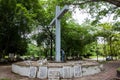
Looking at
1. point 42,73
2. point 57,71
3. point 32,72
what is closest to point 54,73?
point 57,71

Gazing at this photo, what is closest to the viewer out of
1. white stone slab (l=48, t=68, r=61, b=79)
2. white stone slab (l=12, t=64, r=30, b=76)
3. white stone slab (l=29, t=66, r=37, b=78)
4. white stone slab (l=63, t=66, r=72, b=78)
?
white stone slab (l=48, t=68, r=61, b=79)

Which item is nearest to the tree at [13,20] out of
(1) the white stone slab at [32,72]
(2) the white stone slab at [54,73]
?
(1) the white stone slab at [32,72]

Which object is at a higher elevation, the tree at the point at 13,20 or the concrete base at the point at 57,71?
the tree at the point at 13,20

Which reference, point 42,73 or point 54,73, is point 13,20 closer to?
point 42,73

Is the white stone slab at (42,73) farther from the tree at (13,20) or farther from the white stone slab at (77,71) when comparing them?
the tree at (13,20)

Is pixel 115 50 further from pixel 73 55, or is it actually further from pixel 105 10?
pixel 105 10

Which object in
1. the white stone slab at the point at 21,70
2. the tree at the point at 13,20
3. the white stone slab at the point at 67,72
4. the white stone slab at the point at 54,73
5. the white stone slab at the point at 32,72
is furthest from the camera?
the tree at the point at 13,20

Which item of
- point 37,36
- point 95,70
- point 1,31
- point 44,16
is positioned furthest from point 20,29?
point 95,70

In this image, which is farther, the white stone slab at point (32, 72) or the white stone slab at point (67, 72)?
the white stone slab at point (32, 72)

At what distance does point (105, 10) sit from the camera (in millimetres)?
13414

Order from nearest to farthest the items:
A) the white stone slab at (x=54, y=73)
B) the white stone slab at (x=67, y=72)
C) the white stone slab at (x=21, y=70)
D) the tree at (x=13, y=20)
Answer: the white stone slab at (x=54, y=73)
the white stone slab at (x=67, y=72)
the white stone slab at (x=21, y=70)
the tree at (x=13, y=20)

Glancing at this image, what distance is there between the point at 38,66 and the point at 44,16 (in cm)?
1072

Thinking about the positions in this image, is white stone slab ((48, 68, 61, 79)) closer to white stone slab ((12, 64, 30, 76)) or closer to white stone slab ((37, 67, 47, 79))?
white stone slab ((37, 67, 47, 79))

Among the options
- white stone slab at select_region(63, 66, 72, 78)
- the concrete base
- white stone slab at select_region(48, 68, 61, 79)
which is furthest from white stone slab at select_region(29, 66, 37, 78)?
white stone slab at select_region(63, 66, 72, 78)
